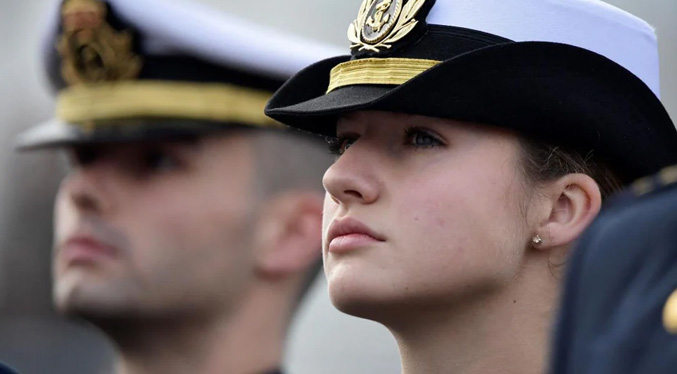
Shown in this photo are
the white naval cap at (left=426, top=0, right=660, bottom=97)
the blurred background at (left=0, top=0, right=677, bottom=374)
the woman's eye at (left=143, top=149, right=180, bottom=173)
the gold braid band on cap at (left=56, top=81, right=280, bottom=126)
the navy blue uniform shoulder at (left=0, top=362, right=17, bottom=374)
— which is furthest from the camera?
the blurred background at (left=0, top=0, right=677, bottom=374)

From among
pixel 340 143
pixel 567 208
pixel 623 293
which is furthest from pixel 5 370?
pixel 623 293

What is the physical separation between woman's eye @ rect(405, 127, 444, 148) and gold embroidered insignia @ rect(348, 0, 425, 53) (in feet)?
0.76

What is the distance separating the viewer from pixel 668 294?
1626 millimetres

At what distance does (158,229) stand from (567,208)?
6.98ft

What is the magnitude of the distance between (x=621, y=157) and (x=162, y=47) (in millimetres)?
2603

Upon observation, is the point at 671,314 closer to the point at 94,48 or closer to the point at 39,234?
the point at 94,48

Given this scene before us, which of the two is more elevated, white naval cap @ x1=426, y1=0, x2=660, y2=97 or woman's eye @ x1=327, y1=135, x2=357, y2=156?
white naval cap @ x1=426, y1=0, x2=660, y2=97

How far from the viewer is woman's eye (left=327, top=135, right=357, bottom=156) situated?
3.35m

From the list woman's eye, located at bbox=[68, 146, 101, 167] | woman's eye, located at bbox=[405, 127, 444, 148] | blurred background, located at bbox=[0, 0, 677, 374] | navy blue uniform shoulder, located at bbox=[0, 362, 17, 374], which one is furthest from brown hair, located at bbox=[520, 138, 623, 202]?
blurred background, located at bbox=[0, 0, 677, 374]

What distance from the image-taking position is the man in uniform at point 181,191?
504 centimetres

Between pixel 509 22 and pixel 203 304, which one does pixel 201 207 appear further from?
pixel 509 22

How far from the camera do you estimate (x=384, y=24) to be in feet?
10.9

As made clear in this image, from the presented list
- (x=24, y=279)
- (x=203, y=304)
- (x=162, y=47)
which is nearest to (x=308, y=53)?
(x=162, y=47)

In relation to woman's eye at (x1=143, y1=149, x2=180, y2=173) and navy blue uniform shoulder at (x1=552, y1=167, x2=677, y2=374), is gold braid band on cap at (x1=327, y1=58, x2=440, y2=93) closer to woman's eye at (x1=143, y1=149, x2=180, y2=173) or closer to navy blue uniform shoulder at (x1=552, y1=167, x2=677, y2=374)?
navy blue uniform shoulder at (x1=552, y1=167, x2=677, y2=374)
